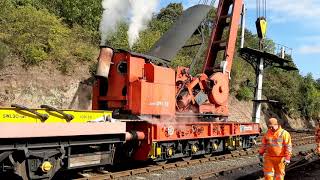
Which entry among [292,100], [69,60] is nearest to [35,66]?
[69,60]

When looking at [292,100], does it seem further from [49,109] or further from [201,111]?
[49,109]

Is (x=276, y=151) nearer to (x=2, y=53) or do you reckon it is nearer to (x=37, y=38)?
(x=2, y=53)

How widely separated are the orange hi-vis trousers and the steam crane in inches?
149

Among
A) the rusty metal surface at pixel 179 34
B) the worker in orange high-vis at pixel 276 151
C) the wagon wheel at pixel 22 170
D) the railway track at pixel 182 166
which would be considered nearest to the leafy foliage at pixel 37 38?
the rusty metal surface at pixel 179 34

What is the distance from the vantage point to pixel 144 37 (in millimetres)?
25062

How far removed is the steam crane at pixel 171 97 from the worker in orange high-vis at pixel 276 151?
376 centimetres

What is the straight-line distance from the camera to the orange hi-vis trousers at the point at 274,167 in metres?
8.03

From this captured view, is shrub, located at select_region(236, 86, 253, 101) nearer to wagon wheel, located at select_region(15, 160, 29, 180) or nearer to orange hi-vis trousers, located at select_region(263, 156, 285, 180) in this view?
orange hi-vis trousers, located at select_region(263, 156, 285, 180)

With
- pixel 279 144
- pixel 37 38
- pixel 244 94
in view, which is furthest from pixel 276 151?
pixel 244 94

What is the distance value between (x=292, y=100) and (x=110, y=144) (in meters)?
29.2

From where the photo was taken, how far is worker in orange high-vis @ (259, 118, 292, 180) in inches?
314

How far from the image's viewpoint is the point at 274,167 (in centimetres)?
816

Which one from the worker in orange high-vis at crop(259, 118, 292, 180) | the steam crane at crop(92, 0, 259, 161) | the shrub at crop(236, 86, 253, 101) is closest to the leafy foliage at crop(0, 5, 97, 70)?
the steam crane at crop(92, 0, 259, 161)

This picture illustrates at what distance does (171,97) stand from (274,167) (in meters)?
4.74
